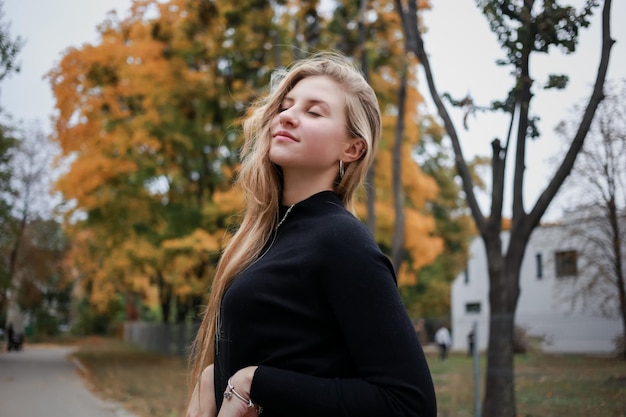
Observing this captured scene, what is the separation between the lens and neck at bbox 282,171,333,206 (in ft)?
5.48

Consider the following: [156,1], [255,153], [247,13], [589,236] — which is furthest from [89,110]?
[255,153]

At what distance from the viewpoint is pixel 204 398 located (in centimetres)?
161

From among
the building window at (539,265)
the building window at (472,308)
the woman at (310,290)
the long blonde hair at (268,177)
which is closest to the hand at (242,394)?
the woman at (310,290)

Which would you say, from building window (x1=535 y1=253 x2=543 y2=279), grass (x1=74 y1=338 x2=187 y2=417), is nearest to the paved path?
grass (x1=74 y1=338 x2=187 y2=417)

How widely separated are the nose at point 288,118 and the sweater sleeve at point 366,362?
0.36 meters

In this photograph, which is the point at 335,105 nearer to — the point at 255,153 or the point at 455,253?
the point at 255,153

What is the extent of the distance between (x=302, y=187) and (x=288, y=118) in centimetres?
18

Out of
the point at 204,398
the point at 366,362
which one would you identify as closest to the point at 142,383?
the point at 204,398

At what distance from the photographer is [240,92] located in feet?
58.0

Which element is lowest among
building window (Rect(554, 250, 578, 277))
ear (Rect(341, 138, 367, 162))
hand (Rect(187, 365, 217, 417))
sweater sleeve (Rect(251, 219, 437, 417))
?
hand (Rect(187, 365, 217, 417))

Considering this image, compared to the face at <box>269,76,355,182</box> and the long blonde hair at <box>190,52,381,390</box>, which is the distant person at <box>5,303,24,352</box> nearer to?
the long blonde hair at <box>190,52,381,390</box>

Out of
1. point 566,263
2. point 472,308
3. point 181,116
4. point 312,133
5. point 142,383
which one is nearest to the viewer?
point 312,133

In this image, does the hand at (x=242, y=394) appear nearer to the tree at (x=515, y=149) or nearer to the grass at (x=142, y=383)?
A: the tree at (x=515, y=149)

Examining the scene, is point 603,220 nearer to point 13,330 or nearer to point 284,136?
point 284,136
